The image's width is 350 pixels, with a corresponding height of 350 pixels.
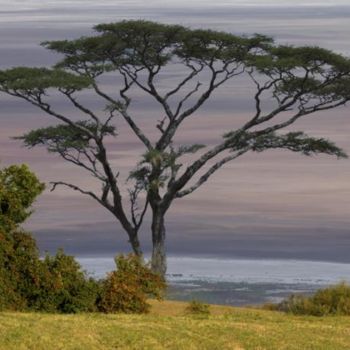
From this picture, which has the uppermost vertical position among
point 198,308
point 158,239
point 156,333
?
point 158,239

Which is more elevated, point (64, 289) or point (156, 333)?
point (64, 289)

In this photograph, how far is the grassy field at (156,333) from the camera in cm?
1742

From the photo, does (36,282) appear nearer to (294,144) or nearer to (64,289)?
(64,289)

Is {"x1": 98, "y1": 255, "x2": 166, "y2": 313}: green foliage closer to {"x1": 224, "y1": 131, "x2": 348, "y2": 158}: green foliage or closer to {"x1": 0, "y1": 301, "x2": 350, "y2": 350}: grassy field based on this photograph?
{"x1": 0, "y1": 301, "x2": 350, "y2": 350}: grassy field

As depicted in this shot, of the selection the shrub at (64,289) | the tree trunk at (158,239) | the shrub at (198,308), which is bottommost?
the shrub at (198,308)

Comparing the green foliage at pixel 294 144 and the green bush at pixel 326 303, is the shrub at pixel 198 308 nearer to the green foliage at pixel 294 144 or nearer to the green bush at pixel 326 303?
the green bush at pixel 326 303

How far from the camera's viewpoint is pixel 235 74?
138 feet

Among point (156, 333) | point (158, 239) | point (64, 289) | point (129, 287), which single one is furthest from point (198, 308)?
point (158, 239)

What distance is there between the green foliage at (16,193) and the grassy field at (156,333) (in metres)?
2.66

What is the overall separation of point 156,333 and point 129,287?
470cm

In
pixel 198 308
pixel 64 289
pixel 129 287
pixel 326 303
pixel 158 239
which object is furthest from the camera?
pixel 158 239

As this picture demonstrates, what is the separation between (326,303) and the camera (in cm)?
2825

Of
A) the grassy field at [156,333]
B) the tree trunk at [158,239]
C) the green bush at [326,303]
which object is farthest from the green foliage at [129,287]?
the tree trunk at [158,239]

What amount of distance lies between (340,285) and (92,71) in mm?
17681
